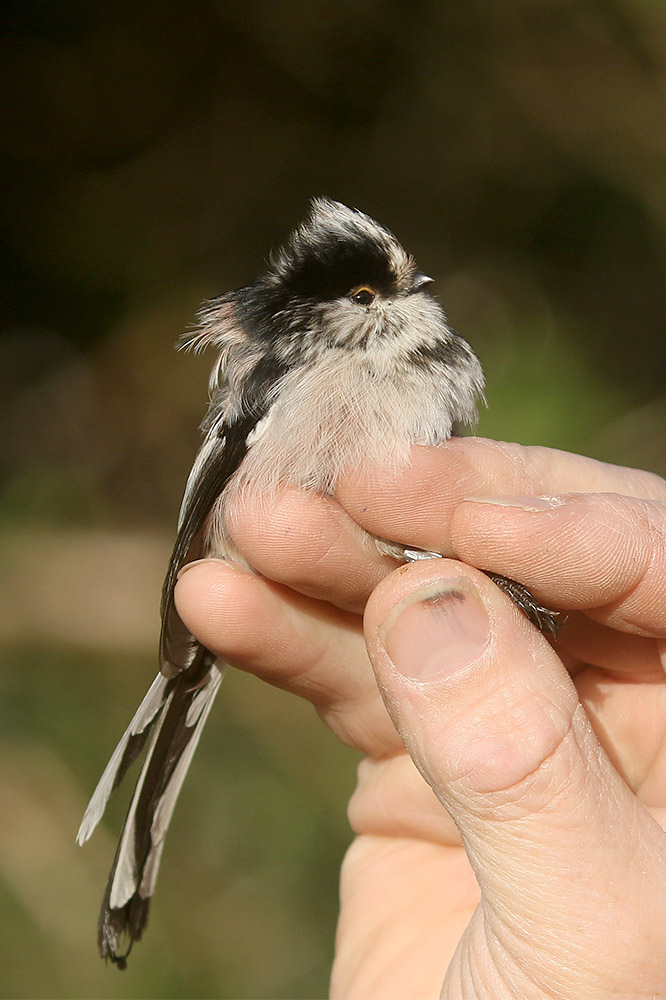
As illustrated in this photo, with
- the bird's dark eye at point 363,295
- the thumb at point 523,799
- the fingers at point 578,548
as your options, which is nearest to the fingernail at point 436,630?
the thumb at point 523,799

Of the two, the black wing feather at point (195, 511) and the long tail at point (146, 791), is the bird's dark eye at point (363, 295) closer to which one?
the black wing feather at point (195, 511)

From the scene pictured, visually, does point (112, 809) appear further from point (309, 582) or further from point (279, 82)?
point (279, 82)

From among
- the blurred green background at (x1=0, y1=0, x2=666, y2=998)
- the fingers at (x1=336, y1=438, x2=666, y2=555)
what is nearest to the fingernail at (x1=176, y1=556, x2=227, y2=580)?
the fingers at (x1=336, y1=438, x2=666, y2=555)

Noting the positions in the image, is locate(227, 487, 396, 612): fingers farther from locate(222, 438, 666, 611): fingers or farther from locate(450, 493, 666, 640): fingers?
locate(450, 493, 666, 640): fingers

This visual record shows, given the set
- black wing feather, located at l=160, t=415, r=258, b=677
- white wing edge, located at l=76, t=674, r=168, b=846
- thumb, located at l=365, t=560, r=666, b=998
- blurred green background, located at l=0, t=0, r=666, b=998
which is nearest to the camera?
thumb, located at l=365, t=560, r=666, b=998

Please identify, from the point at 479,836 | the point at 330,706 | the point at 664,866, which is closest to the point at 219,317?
the point at 330,706

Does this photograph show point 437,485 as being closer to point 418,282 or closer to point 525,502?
point 525,502

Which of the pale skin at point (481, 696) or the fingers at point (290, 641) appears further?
the fingers at point (290, 641)
